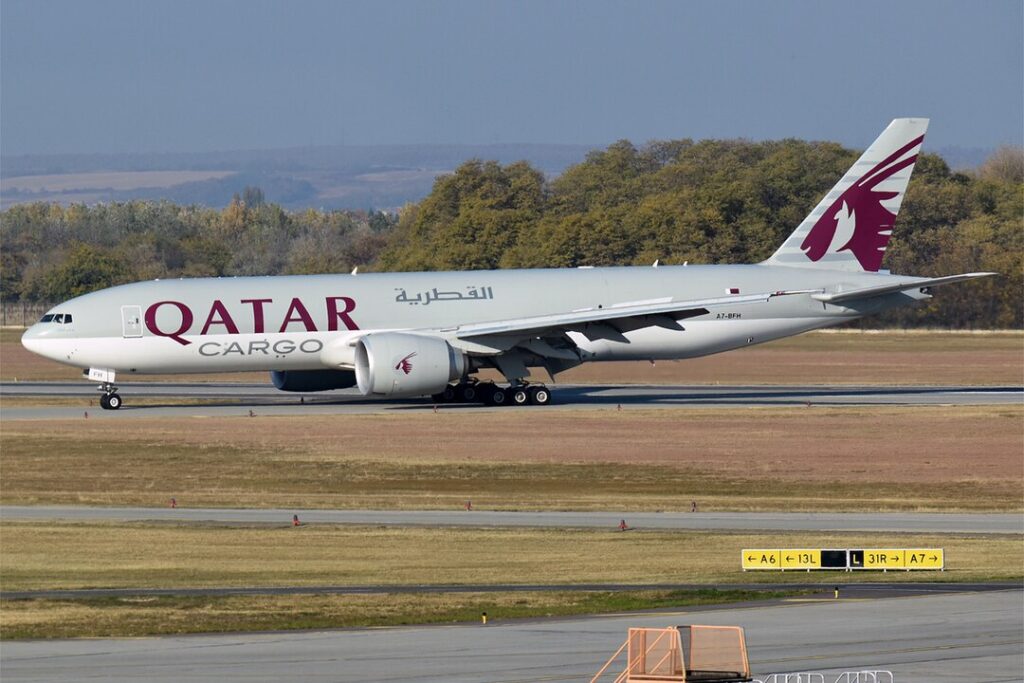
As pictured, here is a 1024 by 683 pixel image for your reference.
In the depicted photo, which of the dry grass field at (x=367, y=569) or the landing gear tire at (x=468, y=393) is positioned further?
the landing gear tire at (x=468, y=393)

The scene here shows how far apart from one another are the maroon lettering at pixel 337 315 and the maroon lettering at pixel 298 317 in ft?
1.92

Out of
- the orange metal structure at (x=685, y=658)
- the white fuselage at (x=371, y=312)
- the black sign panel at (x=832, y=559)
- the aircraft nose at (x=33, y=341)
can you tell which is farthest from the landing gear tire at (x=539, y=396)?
the orange metal structure at (x=685, y=658)

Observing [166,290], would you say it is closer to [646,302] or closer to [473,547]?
[646,302]

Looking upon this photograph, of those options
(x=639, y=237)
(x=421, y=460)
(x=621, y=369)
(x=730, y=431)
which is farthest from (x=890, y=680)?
(x=639, y=237)

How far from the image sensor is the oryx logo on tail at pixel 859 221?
170 ft

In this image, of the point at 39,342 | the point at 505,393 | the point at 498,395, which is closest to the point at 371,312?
the point at 498,395

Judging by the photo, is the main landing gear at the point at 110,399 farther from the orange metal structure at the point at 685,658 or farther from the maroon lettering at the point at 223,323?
the orange metal structure at the point at 685,658

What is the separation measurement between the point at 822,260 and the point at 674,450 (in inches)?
588

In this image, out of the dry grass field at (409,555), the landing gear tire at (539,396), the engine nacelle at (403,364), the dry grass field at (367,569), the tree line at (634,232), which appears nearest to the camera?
the dry grass field at (367,569)

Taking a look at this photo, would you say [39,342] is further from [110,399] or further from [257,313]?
[257,313]

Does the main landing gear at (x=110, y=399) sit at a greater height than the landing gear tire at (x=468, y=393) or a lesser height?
greater

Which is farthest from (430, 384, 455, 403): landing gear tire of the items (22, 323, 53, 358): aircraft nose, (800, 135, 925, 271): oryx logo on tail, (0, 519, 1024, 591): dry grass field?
(0, 519, 1024, 591): dry grass field

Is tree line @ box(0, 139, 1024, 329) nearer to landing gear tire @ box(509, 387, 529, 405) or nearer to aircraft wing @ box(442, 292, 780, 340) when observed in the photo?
aircraft wing @ box(442, 292, 780, 340)

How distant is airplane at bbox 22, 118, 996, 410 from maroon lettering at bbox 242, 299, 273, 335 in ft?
0.14
